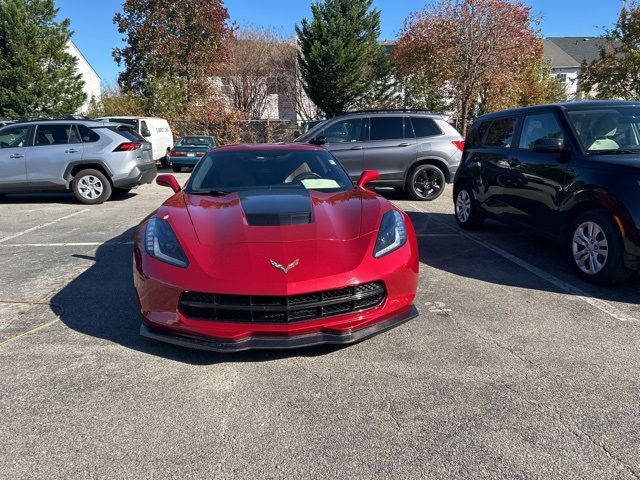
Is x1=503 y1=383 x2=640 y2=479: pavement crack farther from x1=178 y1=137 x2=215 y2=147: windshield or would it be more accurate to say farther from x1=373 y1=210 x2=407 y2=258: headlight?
x1=178 y1=137 x2=215 y2=147: windshield

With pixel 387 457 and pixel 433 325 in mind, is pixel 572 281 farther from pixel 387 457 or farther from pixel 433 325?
pixel 387 457

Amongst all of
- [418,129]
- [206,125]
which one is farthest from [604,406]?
[206,125]

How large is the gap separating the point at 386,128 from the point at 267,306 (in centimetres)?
806

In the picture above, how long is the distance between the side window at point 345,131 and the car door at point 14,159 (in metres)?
6.40

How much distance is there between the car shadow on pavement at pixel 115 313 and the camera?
327 centimetres

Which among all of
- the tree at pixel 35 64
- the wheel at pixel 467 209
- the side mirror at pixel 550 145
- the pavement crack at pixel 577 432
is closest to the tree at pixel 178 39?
the tree at pixel 35 64

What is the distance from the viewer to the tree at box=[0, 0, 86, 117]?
92.7ft

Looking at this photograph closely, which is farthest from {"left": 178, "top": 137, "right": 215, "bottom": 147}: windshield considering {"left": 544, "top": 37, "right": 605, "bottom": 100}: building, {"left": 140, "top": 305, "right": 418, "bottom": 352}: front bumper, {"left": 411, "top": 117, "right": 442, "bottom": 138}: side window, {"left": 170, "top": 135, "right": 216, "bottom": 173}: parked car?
{"left": 544, "top": 37, "right": 605, "bottom": 100}: building

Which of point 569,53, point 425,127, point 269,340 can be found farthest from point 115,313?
point 569,53

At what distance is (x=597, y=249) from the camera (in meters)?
4.61

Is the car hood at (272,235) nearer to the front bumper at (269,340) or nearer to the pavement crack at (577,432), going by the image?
the front bumper at (269,340)

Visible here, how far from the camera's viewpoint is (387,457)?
89.6 inches

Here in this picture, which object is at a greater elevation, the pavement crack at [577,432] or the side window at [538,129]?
the side window at [538,129]

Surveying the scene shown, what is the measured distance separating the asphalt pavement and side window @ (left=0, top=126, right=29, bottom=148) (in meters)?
6.80
